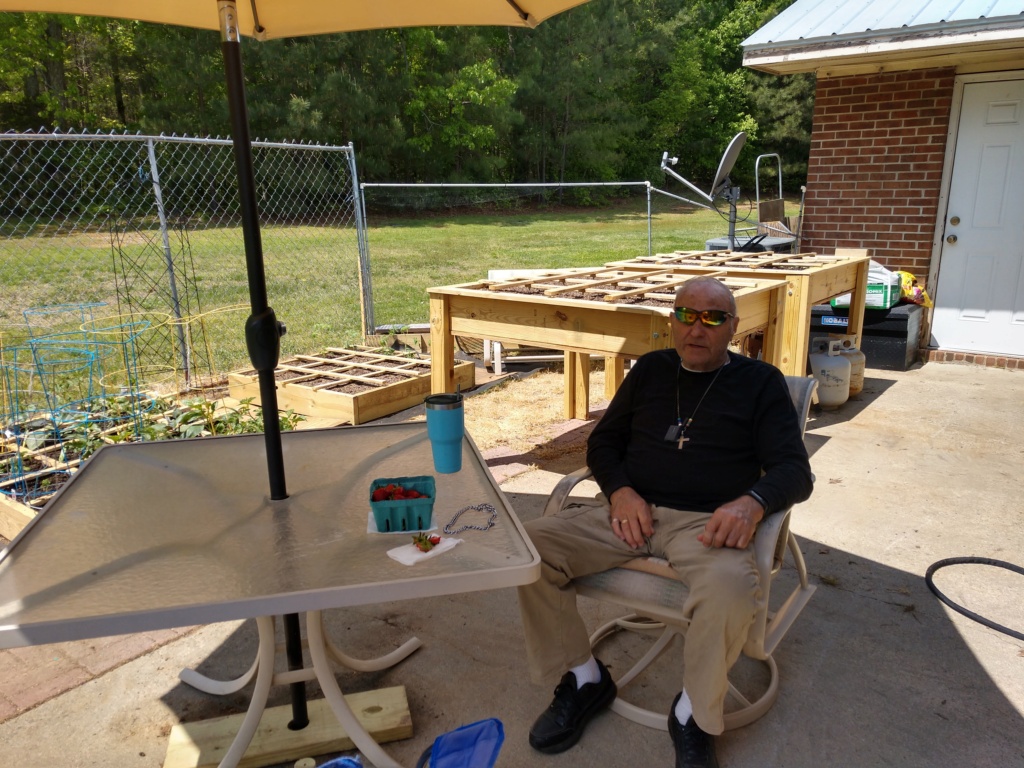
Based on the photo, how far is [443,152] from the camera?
25.7 metres

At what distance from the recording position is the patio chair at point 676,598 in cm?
214

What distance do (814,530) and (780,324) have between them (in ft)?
4.22

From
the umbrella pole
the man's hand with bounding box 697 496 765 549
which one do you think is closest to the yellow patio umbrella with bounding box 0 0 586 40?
the umbrella pole

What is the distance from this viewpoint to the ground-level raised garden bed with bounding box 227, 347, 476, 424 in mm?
5203

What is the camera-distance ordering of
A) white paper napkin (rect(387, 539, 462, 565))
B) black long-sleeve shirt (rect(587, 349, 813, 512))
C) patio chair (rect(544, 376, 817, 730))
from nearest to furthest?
white paper napkin (rect(387, 539, 462, 565)) → patio chair (rect(544, 376, 817, 730)) → black long-sleeve shirt (rect(587, 349, 813, 512))

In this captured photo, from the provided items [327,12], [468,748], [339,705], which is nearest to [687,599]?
[468,748]

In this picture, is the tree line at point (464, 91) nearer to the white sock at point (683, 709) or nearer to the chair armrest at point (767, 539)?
the chair armrest at point (767, 539)

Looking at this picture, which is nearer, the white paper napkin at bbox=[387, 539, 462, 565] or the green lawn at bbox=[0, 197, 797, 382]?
the white paper napkin at bbox=[387, 539, 462, 565]

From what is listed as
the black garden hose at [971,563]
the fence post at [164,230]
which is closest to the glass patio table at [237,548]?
the black garden hose at [971,563]

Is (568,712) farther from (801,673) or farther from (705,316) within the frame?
(705,316)

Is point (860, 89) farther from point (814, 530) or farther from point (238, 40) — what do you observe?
point (238, 40)

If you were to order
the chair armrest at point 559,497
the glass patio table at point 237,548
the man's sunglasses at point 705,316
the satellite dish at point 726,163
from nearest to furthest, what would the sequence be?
the glass patio table at point 237,548
the man's sunglasses at point 705,316
the chair armrest at point 559,497
the satellite dish at point 726,163

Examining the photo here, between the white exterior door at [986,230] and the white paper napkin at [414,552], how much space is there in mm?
6735

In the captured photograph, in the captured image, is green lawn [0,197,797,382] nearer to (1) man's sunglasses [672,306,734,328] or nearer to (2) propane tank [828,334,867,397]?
(1) man's sunglasses [672,306,734,328]
